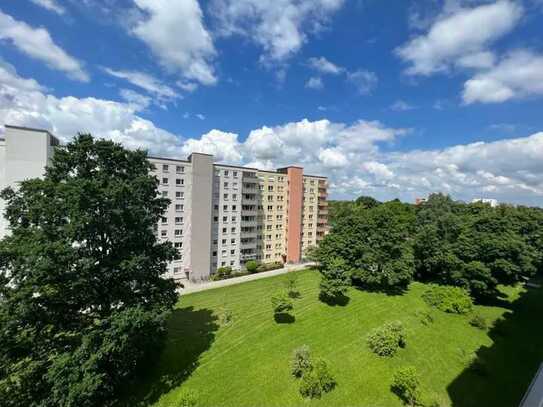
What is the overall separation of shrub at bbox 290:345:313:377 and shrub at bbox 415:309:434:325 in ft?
55.5

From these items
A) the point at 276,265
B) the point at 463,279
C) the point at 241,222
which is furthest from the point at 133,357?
the point at 463,279

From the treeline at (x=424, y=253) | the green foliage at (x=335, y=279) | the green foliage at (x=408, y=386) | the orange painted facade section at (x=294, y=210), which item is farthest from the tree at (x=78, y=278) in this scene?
the orange painted facade section at (x=294, y=210)

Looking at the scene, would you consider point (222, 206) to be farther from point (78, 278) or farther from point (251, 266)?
point (78, 278)

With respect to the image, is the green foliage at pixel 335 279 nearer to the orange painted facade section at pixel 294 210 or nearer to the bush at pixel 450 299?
the bush at pixel 450 299

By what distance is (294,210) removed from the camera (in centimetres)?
5403

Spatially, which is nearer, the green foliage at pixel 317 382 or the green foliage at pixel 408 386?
the green foliage at pixel 408 386

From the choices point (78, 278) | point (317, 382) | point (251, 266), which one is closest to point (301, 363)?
point (317, 382)

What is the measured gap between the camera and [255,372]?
19328 millimetres

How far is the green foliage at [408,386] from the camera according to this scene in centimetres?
1689

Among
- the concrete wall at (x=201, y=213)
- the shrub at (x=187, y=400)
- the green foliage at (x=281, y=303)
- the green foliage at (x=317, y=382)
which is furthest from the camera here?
the concrete wall at (x=201, y=213)

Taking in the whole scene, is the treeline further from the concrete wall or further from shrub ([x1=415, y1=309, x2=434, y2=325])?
the concrete wall

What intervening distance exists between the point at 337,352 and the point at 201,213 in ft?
92.2

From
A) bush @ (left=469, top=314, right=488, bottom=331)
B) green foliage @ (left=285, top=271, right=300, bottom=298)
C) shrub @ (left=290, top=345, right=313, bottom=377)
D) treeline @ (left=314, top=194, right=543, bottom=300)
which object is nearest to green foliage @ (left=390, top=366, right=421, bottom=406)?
shrub @ (left=290, top=345, right=313, bottom=377)

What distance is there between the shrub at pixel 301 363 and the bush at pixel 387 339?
6.97 m
